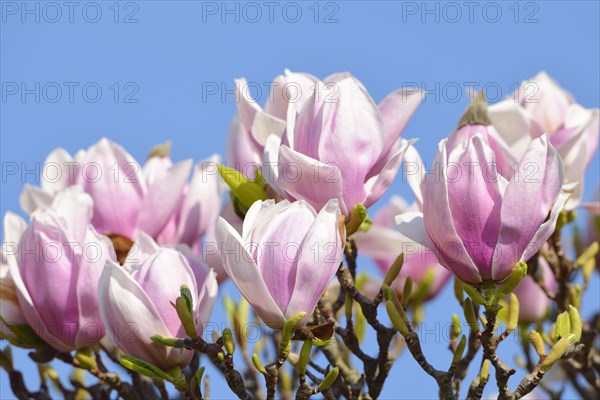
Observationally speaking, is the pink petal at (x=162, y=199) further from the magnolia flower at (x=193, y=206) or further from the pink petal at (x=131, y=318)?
the pink petal at (x=131, y=318)

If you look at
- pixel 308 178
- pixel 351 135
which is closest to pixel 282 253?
pixel 308 178

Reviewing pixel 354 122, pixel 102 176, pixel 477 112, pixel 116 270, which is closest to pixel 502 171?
pixel 477 112

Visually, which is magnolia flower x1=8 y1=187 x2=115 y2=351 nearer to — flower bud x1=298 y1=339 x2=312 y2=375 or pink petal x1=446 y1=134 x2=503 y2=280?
flower bud x1=298 y1=339 x2=312 y2=375

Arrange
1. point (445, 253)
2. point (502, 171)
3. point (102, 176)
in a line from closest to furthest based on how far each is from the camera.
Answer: point (445, 253) < point (502, 171) < point (102, 176)

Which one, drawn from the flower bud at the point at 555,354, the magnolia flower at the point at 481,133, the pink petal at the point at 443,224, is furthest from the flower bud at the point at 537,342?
the magnolia flower at the point at 481,133

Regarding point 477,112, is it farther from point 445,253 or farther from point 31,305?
point 31,305

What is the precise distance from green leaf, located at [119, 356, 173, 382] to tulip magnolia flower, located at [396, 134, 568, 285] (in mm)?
518

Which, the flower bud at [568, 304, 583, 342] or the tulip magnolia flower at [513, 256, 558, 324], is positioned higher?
the flower bud at [568, 304, 583, 342]

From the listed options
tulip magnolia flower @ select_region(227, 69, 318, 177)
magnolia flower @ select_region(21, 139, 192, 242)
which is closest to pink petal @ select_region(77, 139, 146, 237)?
magnolia flower @ select_region(21, 139, 192, 242)

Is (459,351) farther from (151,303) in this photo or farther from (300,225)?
(151,303)

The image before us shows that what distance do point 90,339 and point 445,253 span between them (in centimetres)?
73

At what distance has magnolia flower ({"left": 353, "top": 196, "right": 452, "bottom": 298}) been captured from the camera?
8.48 ft

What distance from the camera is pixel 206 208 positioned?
96.0 inches

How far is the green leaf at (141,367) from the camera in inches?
67.6
